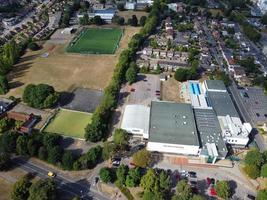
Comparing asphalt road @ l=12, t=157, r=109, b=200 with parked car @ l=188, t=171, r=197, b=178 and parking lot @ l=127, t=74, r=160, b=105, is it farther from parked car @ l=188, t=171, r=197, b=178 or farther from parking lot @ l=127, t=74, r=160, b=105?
parking lot @ l=127, t=74, r=160, b=105

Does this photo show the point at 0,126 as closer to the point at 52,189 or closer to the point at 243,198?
the point at 52,189

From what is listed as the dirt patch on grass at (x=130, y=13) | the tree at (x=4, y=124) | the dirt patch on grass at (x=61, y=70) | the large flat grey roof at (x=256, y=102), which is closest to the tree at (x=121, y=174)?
the tree at (x=4, y=124)

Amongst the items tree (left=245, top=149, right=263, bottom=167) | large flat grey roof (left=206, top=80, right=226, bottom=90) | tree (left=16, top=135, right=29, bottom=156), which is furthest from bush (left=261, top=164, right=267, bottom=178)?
tree (left=16, top=135, right=29, bottom=156)

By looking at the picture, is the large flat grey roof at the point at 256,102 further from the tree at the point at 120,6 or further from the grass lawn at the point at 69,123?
the tree at the point at 120,6

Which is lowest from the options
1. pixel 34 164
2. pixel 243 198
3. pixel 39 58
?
pixel 243 198

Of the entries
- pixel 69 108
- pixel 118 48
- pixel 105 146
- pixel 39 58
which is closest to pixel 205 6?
pixel 118 48

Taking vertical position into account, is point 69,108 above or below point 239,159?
above

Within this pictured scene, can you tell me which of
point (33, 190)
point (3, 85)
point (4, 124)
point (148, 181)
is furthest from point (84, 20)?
point (33, 190)
